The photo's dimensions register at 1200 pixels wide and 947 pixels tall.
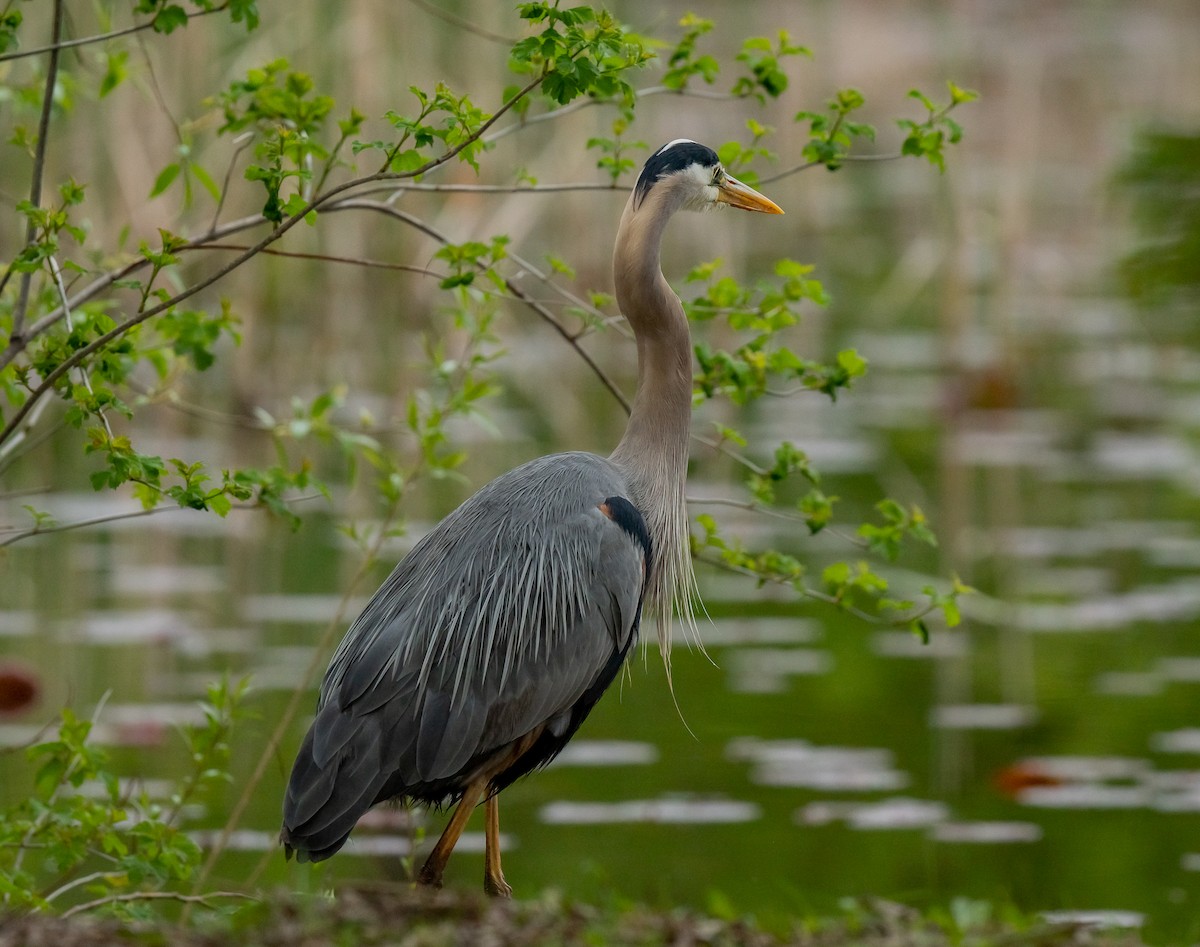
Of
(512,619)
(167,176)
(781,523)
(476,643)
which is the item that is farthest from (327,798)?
(781,523)

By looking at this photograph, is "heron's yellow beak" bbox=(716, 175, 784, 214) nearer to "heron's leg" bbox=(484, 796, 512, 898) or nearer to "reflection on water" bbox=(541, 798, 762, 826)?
"heron's leg" bbox=(484, 796, 512, 898)

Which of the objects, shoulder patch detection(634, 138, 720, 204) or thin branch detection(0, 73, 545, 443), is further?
shoulder patch detection(634, 138, 720, 204)

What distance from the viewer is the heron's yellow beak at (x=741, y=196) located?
18.1 feet

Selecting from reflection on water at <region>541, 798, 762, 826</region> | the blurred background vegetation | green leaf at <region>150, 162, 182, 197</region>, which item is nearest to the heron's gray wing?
the blurred background vegetation

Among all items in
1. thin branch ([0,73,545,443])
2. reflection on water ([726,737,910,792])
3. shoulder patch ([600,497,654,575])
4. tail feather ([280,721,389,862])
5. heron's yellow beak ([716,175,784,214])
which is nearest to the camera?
thin branch ([0,73,545,443])

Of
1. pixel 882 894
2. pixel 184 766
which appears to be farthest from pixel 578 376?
pixel 882 894

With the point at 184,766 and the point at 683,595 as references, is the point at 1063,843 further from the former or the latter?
the point at 184,766

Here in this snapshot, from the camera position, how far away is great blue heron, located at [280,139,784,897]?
15.4ft

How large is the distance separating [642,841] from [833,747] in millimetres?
1368

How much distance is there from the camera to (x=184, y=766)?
26.1ft

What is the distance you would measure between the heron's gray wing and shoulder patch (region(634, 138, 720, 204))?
0.79 meters

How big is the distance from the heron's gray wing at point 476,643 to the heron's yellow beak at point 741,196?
92 centimetres

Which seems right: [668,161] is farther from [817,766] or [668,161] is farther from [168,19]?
[817,766]

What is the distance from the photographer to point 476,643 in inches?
192
